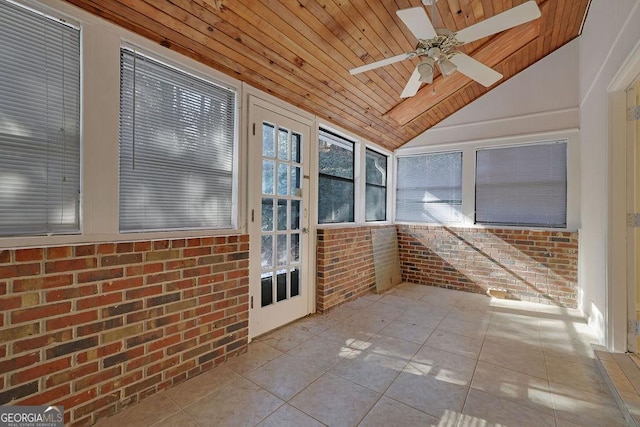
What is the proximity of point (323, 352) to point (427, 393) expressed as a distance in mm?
892

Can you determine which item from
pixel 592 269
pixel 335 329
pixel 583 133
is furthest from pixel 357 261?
pixel 583 133

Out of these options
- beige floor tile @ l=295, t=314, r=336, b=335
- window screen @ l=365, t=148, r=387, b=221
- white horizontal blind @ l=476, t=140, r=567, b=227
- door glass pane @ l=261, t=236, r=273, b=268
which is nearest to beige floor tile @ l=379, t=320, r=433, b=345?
beige floor tile @ l=295, t=314, r=336, b=335

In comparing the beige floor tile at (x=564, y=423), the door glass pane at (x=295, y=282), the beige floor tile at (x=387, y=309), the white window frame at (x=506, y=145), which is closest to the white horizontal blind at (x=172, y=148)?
the door glass pane at (x=295, y=282)

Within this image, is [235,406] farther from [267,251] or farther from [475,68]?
[475,68]

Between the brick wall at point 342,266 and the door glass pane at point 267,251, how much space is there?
0.73 metres

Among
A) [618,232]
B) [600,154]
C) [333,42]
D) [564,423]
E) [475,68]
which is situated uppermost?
[333,42]

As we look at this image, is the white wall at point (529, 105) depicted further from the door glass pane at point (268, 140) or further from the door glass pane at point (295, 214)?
the door glass pane at point (268, 140)

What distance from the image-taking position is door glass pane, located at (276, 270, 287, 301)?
3023 mm

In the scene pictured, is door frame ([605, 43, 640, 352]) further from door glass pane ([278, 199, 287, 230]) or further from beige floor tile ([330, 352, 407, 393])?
door glass pane ([278, 199, 287, 230])

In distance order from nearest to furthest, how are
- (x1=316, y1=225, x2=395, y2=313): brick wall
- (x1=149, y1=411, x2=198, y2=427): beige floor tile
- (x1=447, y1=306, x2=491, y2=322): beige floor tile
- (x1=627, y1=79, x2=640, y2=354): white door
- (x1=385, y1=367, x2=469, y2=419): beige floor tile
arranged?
(x1=149, y1=411, x2=198, y2=427): beige floor tile, (x1=385, y1=367, x2=469, y2=419): beige floor tile, (x1=627, y1=79, x2=640, y2=354): white door, (x1=447, y1=306, x2=491, y2=322): beige floor tile, (x1=316, y1=225, x2=395, y2=313): brick wall

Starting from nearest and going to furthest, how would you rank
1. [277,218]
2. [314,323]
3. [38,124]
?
[38,124], [277,218], [314,323]

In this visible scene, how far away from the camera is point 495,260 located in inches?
→ 167

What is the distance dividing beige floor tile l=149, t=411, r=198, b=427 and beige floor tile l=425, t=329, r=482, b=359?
2.04 meters

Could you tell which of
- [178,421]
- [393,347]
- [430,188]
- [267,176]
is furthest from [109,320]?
[430,188]
